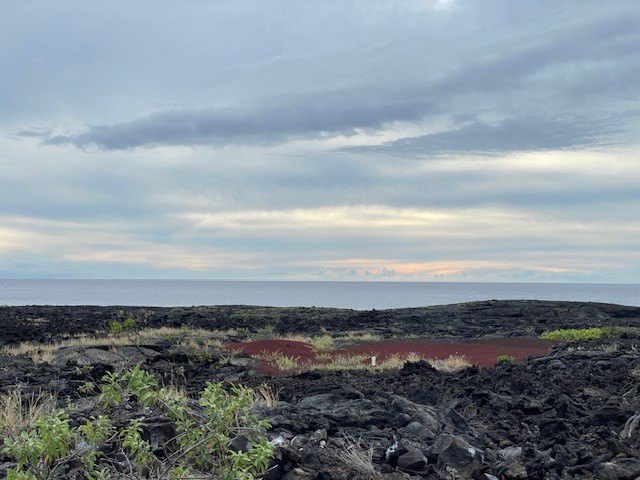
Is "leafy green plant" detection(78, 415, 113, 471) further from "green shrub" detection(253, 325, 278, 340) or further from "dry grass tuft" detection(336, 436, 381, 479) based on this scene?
"green shrub" detection(253, 325, 278, 340)

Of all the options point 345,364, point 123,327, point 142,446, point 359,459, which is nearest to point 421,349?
point 345,364

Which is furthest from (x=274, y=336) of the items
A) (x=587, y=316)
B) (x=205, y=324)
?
(x=587, y=316)

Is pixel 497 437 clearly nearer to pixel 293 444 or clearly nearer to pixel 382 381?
pixel 293 444

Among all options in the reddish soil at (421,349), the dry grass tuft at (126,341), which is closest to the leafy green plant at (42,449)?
the reddish soil at (421,349)

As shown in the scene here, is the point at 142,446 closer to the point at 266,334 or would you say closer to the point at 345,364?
the point at 345,364

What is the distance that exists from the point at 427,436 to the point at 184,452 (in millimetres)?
3751

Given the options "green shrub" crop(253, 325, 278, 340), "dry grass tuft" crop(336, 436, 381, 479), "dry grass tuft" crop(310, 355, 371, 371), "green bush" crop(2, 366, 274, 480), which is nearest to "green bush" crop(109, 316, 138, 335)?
"green shrub" crop(253, 325, 278, 340)

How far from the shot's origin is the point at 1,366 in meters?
18.6

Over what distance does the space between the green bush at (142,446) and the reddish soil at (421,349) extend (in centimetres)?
1440

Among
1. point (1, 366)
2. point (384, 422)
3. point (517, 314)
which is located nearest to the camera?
point (384, 422)

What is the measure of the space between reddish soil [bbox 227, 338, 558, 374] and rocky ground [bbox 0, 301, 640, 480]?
238 centimetres

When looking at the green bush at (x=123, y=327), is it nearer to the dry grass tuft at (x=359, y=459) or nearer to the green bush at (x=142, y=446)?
the green bush at (x=142, y=446)

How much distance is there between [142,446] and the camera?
21.9 feet

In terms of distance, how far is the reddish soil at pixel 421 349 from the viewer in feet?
79.4
